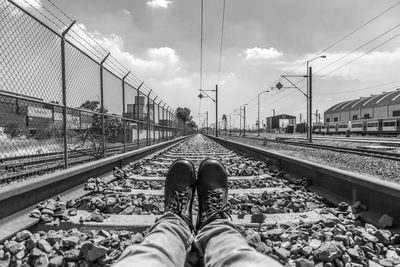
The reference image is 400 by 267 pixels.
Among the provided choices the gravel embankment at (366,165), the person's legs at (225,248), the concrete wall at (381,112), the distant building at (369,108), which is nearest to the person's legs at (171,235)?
the person's legs at (225,248)

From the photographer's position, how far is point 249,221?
8.04 ft

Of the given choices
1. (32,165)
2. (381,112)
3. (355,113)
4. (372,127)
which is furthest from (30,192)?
(355,113)

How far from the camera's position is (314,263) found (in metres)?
1.72

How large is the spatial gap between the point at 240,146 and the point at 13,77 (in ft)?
25.7

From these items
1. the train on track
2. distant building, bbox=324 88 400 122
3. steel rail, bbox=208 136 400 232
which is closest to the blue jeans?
steel rail, bbox=208 136 400 232

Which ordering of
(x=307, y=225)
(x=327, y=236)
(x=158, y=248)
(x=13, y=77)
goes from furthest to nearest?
(x=13, y=77), (x=307, y=225), (x=327, y=236), (x=158, y=248)

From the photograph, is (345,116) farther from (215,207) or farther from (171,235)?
(171,235)

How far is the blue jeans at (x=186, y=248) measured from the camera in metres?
1.27

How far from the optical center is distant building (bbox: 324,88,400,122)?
57031 mm

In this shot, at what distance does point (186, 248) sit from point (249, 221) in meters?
0.92

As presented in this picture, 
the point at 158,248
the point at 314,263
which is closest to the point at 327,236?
the point at 314,263

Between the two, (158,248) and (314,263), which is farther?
(314,263)

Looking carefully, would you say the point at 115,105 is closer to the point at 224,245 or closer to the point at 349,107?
the point at 224,245

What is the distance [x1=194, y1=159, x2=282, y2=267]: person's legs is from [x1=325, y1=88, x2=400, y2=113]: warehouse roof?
64.1 m
